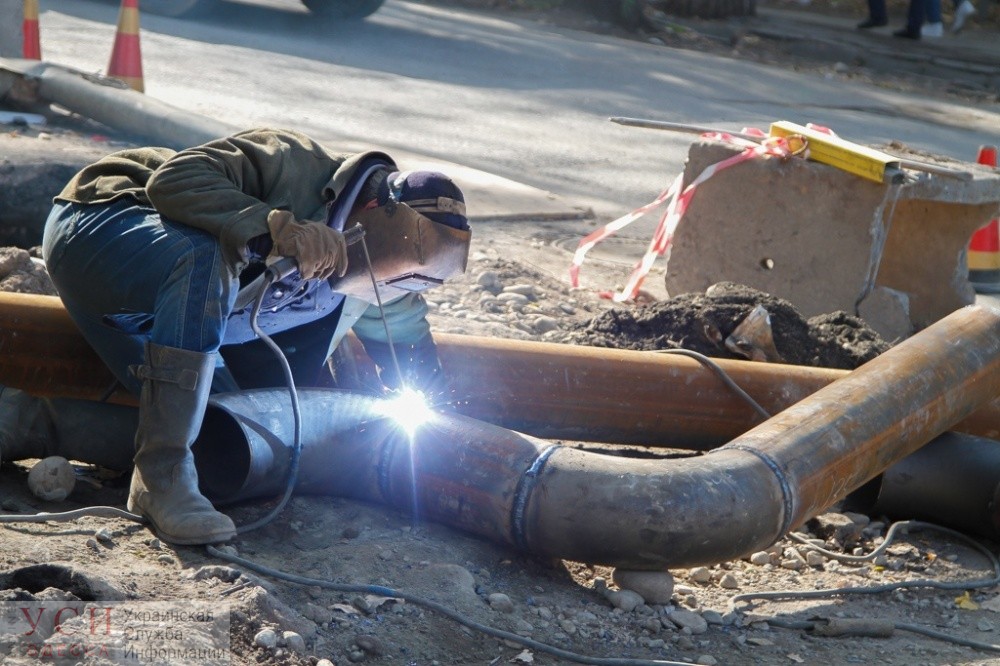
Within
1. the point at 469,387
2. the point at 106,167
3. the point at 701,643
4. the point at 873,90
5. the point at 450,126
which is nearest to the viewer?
the point at 701,643

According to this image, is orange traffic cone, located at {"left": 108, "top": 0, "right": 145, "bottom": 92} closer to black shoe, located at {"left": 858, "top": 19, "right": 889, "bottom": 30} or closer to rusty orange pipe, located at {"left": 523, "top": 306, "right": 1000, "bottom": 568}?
rusty orange pipe, located at {"left": 523, "top": 306, "right": 1000, "bottom": 568}

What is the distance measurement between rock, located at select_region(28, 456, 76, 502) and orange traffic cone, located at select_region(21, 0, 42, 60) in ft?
18.1

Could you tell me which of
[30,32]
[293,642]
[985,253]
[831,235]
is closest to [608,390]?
[293,642]

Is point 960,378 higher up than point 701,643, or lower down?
higher up

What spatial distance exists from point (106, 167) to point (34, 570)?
48.2 inches

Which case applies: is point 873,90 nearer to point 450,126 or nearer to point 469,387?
point 450,126

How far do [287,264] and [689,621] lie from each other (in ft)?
4.14

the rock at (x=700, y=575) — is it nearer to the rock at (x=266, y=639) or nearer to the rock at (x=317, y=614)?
the rock at (x=317, y=614)

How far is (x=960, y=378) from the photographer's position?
Answer: 363cm

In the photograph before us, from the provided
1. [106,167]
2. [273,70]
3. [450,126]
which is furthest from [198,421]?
[273,70]

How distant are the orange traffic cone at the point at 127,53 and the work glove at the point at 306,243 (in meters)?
5.33

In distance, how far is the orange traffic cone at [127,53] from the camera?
25.2 feet

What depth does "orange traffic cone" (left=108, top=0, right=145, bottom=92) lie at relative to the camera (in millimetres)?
7691

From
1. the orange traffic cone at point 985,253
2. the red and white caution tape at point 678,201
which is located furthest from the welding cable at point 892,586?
the orange traffic cone at point 985,253
